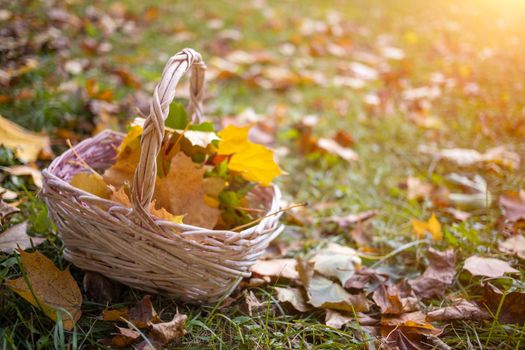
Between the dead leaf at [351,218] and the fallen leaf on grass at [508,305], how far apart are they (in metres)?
→ 0.47

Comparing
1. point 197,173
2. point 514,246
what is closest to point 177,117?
point 197,173

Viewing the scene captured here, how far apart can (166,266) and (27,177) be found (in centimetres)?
71

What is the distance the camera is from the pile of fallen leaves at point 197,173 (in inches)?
39.9

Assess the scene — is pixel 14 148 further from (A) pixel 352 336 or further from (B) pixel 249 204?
(A) pixel 352 336

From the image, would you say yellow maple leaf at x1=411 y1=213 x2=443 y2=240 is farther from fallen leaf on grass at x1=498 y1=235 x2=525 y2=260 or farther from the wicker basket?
the wicker basket

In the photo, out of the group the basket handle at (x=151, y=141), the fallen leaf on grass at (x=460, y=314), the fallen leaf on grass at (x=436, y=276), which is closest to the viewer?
the basket handle at (x=151, y=141)

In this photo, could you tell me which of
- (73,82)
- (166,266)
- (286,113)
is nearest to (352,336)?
(166,266)

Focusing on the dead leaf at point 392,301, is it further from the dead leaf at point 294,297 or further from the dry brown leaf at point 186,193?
the dry brown leaf at point 186,193

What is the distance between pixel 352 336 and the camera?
993mm

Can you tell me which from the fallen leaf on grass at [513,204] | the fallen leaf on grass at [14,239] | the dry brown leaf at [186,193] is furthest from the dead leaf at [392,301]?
the fallen leaf on grass at [14,239]

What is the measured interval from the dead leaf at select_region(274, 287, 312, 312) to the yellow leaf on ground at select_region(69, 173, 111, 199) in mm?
→ 472

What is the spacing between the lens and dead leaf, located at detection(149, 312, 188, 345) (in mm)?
893

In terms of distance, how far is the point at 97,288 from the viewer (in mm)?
1013

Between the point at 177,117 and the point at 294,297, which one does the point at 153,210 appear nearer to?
the point at 177,117
